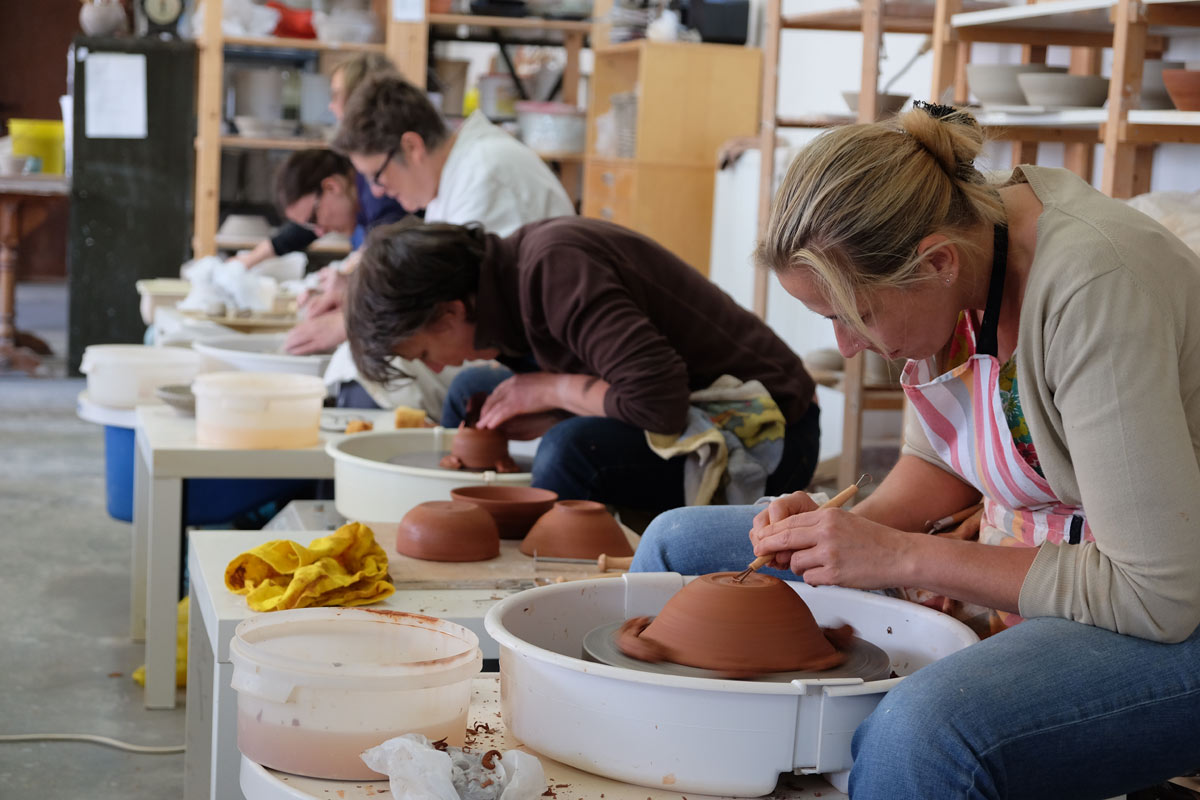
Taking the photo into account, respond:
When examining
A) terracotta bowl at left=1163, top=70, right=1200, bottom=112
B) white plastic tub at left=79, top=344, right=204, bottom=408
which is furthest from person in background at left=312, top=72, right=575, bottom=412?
terracotta bowl at left=1163, top=70, right=1200, bottom=112

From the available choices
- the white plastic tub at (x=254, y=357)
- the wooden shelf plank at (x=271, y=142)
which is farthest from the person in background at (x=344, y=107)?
the wooden shelf plank at (x=271, y=142)

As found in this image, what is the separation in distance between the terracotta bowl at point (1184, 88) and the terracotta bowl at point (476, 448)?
4.84 ft

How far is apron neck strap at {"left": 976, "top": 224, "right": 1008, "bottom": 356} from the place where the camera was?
1320mm

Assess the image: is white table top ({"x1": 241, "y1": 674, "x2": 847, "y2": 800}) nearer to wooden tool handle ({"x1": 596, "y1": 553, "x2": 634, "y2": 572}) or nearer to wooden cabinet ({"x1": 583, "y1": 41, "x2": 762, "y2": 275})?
wooden tool handle ({"x1": 596, "y1": 553, "x2": 634, "y2": 572})

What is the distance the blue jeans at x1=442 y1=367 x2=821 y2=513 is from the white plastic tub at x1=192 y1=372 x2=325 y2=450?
1.77 ft

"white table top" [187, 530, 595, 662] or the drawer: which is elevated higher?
the drawer

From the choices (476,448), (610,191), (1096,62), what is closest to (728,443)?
(476,448)

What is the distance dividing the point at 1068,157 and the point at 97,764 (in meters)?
2.91

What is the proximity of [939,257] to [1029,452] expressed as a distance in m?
0.25

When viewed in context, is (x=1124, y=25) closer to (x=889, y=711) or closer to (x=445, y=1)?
(x=889, y=711)

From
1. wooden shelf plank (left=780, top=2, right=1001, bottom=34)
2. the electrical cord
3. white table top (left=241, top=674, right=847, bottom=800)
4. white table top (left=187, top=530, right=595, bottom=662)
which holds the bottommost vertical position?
the electrical cord

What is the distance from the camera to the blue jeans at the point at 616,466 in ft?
7.88

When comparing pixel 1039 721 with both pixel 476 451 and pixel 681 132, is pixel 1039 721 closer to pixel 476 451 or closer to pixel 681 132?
pixel 476 451

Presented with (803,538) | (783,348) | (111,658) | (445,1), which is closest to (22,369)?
(445,1)
